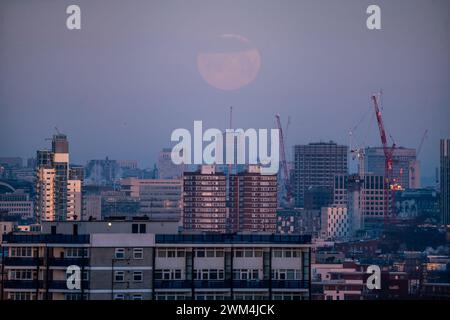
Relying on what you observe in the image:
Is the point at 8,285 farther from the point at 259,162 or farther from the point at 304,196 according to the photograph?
the point at 304,196

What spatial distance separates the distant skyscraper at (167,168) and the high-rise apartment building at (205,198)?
1.23ft

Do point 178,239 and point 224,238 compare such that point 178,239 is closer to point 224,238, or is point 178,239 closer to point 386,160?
point 224,238

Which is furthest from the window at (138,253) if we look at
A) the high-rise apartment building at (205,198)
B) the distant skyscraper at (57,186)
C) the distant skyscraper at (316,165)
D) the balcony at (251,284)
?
the distant skyscraper at (316,165)

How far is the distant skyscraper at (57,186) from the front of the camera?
2232 cm

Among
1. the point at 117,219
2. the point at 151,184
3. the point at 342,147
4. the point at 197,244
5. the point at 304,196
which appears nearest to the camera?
the point at 197,244

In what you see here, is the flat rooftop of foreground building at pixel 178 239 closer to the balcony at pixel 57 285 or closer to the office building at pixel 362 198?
the balcony at pixel 57 285

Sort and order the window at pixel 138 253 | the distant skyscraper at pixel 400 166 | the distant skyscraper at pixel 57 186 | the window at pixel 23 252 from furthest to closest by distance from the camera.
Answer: the distant skyscraper at pixel 400 166
the distant skyscraper at pixel 57 186
the window at pixel 23 252
the window at pixel 138 253

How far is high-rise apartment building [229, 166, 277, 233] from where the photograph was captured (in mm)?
24031

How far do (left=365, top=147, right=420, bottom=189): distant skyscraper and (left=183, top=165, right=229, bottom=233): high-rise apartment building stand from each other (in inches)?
137

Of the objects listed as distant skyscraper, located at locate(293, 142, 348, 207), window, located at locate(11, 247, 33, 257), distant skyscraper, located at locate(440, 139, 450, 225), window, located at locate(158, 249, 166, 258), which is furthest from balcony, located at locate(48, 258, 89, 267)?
distant skyscraper, located at locate(440, 139, 450, 225)

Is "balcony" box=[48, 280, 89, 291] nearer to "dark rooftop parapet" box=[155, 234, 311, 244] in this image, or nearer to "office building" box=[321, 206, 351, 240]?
"dark rooftop parapet" box=[155, 234, 311, 244]

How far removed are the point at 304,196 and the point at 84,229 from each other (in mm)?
16166

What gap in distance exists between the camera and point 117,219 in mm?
12648
